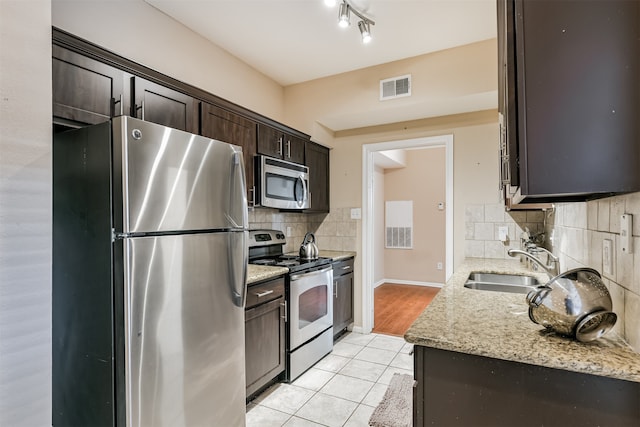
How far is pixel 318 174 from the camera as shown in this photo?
3701mm

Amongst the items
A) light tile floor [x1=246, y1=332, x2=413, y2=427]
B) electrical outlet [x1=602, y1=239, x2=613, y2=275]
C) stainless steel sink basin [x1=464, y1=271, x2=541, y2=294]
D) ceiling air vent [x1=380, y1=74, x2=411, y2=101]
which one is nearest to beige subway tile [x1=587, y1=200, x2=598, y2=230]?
electrical outlet [x1=602, y1=239, x2=613, y2=275]

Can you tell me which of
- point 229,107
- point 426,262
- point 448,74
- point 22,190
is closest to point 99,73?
point 22,190

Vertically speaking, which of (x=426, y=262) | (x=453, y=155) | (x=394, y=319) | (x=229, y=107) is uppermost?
Result: (x=229, y=107)

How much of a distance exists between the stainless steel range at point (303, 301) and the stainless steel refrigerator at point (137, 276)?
0.88 metres

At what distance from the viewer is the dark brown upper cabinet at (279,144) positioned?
285 cm

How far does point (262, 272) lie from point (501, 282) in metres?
1.74

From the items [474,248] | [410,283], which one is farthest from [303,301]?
[410,283]

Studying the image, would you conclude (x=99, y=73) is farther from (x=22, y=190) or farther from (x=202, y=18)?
(x=202, y=18)

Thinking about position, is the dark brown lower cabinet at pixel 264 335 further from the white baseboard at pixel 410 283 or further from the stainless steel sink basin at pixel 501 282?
the white baseboard at pixel 410 283

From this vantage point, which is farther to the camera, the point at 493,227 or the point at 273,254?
the point at 273,254

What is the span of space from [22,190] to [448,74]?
9.66 feet

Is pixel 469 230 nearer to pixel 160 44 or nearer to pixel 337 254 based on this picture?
pixel 337 254

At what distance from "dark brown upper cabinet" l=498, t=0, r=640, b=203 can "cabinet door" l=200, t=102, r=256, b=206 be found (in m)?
1.89

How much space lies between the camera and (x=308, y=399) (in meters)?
2.35
